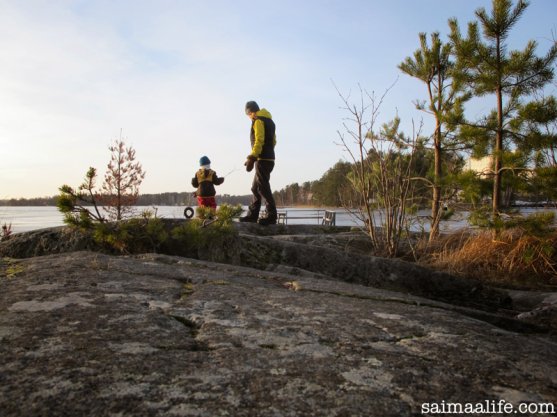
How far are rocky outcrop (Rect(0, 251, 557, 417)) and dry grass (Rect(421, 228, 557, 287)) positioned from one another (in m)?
3.60

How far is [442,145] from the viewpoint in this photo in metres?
9.38

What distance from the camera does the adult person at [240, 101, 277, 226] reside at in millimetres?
6418

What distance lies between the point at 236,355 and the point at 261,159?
5716 mm

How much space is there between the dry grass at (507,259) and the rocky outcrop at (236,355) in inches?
142

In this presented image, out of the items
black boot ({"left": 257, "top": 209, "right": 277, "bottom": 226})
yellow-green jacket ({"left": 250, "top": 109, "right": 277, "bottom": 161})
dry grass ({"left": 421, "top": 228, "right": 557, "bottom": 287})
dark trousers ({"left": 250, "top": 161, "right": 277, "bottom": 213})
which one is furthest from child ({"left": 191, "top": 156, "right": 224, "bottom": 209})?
dry grass ({"left": 421, "top": 228, "right": 557, "bottom": 287})

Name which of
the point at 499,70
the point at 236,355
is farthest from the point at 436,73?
the point at 236,355

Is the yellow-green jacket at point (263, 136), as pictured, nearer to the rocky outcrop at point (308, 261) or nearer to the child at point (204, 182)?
the child at point (204, 182)

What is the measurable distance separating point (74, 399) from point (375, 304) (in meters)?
1.35

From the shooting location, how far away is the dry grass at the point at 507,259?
4.59 meters

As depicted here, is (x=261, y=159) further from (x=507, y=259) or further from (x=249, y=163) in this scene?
(x=507, y=259)

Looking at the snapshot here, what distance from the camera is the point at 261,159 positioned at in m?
6.61

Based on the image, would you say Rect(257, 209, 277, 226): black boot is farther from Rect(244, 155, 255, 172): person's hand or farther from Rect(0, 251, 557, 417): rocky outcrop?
Rect(0, 251, 557, 417): rocky outcrop

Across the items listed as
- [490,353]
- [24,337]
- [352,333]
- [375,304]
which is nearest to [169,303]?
[24,337]

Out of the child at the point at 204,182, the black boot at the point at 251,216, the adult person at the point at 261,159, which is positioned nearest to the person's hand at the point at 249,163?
the adult person at the point at 261,159
